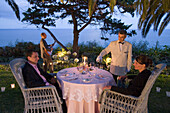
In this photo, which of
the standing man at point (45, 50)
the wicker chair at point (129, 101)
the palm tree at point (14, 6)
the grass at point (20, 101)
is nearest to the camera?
the wicker chair at point (129, 101)

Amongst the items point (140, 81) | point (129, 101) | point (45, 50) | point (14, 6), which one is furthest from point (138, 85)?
point (14, 6)

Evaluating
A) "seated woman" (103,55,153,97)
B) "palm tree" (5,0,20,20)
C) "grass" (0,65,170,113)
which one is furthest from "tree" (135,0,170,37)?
"palm tree" (5,0,20,20)

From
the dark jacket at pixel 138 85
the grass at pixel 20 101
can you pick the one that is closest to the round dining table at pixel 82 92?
the dark jacket at pixel 138 85

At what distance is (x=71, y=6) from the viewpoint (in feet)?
24.5

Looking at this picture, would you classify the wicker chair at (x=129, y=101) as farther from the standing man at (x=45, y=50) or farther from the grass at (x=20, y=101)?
the standing man at (x=45, y=50)

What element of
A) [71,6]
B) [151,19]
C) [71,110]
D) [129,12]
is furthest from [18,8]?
[151,19]

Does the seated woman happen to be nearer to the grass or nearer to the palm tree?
the grass

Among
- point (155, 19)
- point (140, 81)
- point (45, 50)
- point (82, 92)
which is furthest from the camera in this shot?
point (155, 19)

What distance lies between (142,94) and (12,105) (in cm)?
296

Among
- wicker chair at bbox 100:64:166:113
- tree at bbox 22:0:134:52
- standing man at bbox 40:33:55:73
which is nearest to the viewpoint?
wicker chair at bbox 100:64:166:113

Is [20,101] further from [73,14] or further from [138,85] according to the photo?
[73,14]

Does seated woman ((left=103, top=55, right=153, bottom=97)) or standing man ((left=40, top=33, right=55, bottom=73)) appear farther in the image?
standing man ((left=40, top=33, right=55, bottom=73))

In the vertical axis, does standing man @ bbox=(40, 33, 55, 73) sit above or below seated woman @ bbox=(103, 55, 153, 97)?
above

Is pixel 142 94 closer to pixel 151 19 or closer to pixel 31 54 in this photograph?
pixel 31 54
